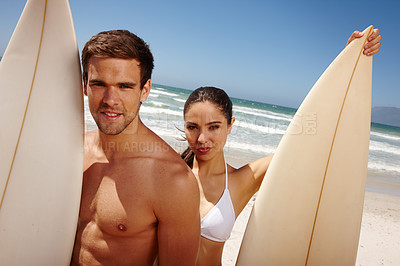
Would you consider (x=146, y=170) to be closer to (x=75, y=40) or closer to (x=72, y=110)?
(x=72, y=110)

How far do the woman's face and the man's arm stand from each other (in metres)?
0.55

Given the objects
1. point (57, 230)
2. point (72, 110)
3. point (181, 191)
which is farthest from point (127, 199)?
point (72, 110)

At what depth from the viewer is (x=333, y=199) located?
1680mm

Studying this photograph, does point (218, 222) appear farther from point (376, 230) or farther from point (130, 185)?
point (376, 230)

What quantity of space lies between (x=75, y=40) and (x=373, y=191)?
6283mm

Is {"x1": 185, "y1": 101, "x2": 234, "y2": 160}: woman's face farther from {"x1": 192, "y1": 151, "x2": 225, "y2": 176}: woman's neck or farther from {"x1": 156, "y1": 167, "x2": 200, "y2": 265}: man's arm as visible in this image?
{"x1": 156, "y1": 167, "x2": 200, "y2": 265}: man's arm

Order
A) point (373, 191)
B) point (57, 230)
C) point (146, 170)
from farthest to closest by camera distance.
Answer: point (373, 191) < point (57, 230) < point (146, 170)

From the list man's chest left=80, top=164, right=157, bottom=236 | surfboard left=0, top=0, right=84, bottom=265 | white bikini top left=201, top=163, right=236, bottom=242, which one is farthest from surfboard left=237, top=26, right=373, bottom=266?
surfboard left=0, top=0, right=84, bottom=265

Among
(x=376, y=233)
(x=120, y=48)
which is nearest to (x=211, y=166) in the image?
(x=120, y=48)

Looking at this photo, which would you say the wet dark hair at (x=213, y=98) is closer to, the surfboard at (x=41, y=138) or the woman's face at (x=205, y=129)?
the woman's face at (x=205, y=129)

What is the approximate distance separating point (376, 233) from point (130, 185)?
388 cm

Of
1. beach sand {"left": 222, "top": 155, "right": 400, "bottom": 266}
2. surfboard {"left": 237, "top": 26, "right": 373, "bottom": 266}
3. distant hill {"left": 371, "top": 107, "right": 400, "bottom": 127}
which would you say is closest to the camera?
surfboard {"left": 237, "top": 26, "right": 373, "bottom": 266}

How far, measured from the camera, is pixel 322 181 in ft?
5.58

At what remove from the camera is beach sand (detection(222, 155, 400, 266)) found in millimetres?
3196
